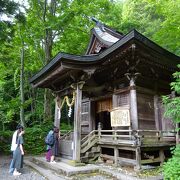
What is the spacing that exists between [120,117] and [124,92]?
4.15 feet

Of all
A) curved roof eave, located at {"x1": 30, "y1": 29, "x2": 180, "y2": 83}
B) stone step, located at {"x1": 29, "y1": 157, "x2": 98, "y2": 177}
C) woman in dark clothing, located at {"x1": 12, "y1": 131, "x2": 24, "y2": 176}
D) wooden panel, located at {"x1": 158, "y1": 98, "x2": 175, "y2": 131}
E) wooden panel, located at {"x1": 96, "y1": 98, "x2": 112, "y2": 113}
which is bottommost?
stone step, located at {"x1": 29, "y1": 157, "x2": 98, "y2": 177}

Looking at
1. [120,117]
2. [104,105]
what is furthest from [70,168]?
[104,105]

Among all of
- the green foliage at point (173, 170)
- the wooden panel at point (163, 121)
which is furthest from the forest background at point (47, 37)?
the green foliage at point (173, 170)

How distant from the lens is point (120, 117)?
9.20m

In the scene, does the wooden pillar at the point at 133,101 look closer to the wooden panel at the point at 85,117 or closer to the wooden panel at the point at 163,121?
the wooden panel at the point at 163,121

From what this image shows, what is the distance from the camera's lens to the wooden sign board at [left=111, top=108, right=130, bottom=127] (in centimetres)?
885

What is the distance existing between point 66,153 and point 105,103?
3.39 meters

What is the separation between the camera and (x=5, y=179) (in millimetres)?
7258

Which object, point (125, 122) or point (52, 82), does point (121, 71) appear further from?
point (52, 82)

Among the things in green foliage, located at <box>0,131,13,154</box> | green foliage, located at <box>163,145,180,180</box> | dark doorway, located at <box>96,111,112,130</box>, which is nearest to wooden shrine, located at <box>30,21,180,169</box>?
dark doorway, located at <box>96,111,112,130</box>

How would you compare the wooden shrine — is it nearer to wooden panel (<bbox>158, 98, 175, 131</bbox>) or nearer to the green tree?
wooden panel (<bbox>158, 98, 175, 131</bbox>)

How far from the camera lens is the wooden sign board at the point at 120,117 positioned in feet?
29.0

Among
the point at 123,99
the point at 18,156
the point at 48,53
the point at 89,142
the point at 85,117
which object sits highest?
the point at 48,53

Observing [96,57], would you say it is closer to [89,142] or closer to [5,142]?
[89,142]
